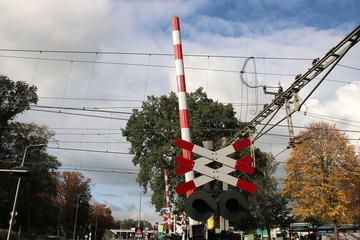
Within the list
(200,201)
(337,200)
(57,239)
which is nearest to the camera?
(200,201)

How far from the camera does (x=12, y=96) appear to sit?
37.5 meters

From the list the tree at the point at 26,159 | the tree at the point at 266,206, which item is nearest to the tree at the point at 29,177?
the tree at the point at 26,159

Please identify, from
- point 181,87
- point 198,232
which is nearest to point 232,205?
point 198,232

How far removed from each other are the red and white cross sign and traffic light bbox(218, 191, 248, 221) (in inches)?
14.5

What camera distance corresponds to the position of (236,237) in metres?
4.74

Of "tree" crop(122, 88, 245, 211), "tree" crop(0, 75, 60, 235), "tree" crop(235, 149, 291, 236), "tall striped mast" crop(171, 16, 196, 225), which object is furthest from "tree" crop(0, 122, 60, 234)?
"tall striped mast" crop(171, 16, 196, 225)

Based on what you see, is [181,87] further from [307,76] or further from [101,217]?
[101,217]

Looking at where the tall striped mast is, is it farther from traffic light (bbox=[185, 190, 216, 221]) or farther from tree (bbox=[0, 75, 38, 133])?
tree (bbox=[0, 75, 38, 133])

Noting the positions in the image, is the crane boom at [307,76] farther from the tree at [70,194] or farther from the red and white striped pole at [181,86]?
the tree at [70,194]

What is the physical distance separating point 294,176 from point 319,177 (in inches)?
101

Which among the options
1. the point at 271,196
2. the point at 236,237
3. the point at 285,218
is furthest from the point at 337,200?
the point at 236,237

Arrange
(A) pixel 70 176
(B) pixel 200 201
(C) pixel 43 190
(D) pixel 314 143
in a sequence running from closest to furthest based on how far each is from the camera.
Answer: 1. (B) pixel 200 201
2. (D) pixel 314 143
3. (C) pixel 43 190
4. (A) pixel 70 176

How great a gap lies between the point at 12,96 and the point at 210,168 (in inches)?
1493

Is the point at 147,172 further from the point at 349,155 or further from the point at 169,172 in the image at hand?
the point at 349,155
